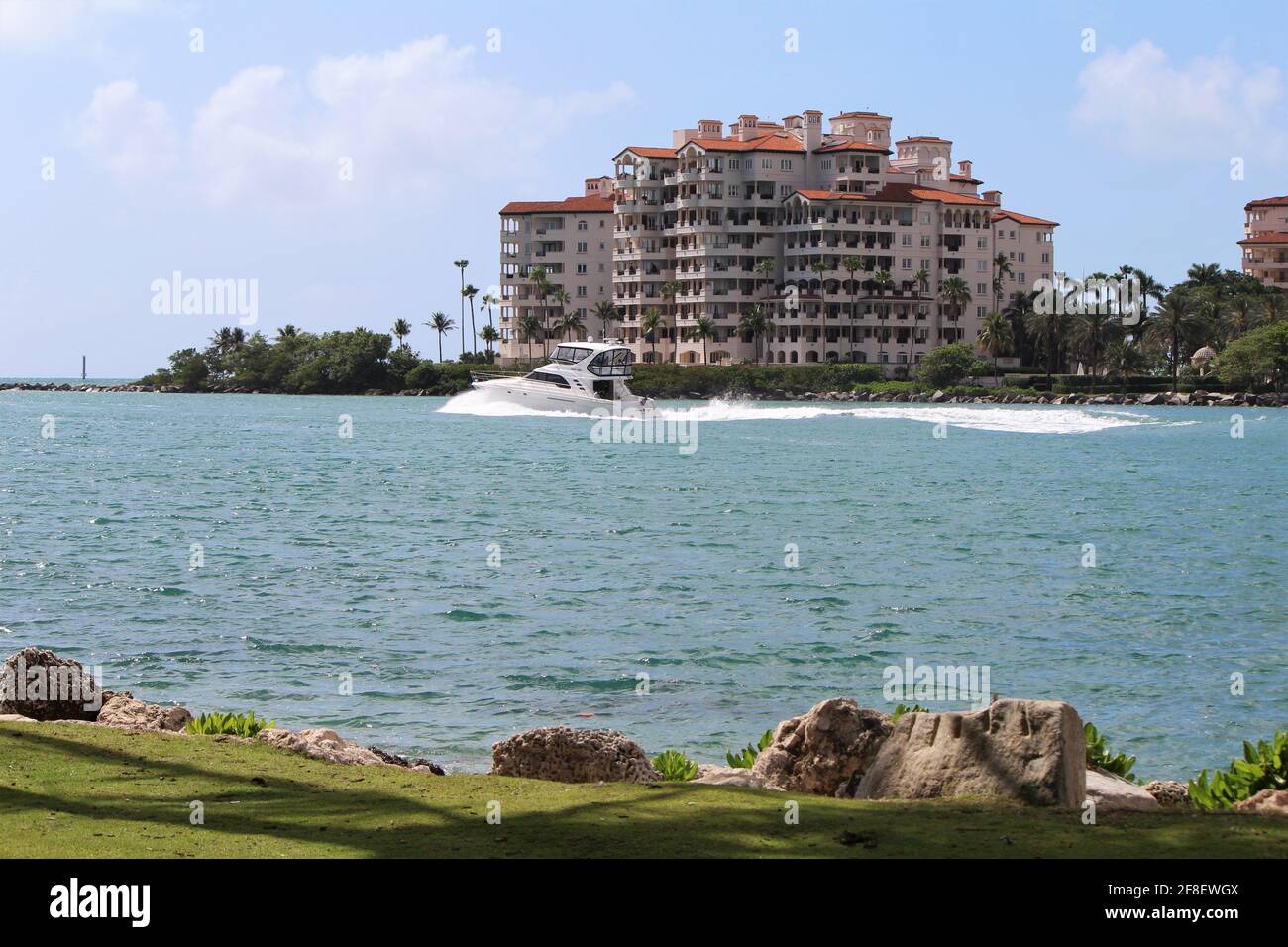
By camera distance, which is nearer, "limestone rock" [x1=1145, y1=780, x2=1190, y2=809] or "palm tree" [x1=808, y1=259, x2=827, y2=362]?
"limestone rock" [x1=1145, y1=780, x2=1190, y2=809]

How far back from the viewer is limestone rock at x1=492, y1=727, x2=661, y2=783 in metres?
11.5

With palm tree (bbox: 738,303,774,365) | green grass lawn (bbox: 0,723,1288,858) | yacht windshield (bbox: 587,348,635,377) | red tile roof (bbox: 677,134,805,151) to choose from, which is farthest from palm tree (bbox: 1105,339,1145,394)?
green grass lawn (bbox: 0,723,1288,858)

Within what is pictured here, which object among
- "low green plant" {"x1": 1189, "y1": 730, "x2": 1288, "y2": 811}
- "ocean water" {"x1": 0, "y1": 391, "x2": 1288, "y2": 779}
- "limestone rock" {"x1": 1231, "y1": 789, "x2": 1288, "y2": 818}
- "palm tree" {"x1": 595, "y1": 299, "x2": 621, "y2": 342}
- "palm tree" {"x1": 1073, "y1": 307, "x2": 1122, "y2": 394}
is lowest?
"ocean water" {"x1": 0, "y1": 391, "x2": 1288, "y2": 779}

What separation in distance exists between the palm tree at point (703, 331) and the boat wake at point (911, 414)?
12.1m

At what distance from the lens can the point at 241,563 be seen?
33.0 metres

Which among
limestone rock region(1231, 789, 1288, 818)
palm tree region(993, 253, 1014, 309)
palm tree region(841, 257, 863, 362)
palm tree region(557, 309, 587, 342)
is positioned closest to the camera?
limestone rock region(1231, 789, 1288, 818)

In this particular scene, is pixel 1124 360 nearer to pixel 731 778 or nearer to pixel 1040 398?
pixel 1040 398

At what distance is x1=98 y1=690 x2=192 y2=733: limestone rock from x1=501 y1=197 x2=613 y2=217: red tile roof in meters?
157

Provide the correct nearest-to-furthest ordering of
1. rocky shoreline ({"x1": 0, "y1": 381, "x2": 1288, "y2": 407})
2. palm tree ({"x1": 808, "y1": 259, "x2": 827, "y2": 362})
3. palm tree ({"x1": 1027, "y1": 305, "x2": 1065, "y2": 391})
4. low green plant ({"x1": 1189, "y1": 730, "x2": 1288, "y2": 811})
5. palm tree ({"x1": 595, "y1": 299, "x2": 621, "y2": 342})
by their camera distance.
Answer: low green plant ({"x1": 1189, "y1": 730, "x2": 1288, "y2": 811}), rocky shoreline ({"x1": 0, "y1": 381, "x2": 1288, "y2": 407}), palm tree ({"x1": 808, "y1": 259, "x2": 827, "y2": 362}), palm tree ({"x1": 1027, "y1": 305, "x2": 1065, "y2": 391}), palm tree ({"x1": 595, "y1": 299, "x2": 621, "y2": 342})

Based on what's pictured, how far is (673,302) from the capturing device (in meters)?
160

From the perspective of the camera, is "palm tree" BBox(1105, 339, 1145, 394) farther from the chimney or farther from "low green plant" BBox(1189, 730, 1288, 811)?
"low green plant" BBox(1189, 730, 1288, 811)

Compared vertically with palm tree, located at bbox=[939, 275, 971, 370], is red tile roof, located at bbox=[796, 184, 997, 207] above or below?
above
